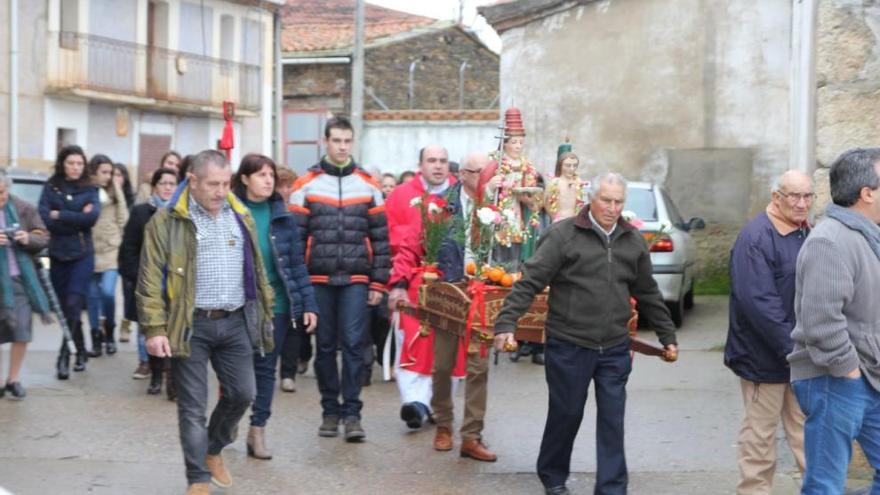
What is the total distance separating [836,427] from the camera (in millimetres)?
5586

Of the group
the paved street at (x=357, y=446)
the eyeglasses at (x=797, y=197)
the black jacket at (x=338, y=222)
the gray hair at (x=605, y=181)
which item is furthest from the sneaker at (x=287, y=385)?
the eyeglasses at (x=797, y=197)

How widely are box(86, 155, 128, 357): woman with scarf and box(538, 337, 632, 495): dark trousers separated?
6.08 meters

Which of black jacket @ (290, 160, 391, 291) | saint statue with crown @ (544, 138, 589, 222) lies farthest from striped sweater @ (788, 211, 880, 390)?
saint statue with crown @ (544, 138, 589, 222)

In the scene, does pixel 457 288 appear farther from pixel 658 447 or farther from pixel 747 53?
pixel 747 53

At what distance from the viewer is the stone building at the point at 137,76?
29844 mm

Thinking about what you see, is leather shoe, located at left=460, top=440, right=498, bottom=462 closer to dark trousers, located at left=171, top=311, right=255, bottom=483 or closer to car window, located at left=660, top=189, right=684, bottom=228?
dark trousers, located at left=171, top=311, right=255, bottom=483

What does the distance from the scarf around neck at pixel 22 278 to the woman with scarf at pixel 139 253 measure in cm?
67

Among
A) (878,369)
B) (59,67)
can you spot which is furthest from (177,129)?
(878,369)

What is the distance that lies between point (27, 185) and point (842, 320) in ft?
40.0

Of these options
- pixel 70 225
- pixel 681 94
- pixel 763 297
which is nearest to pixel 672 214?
pixel 681 94

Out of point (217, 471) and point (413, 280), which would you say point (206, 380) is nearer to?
point (217, 471)

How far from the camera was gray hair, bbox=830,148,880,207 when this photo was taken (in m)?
5.57

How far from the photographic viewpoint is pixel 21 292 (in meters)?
9.83

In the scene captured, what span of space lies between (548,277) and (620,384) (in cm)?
68
